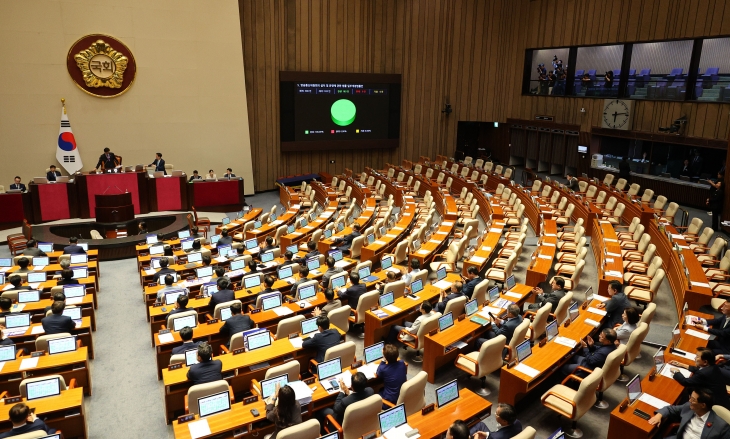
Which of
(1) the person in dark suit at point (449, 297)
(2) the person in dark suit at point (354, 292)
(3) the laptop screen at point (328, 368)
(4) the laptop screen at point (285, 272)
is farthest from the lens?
(4) the laptop screen at point (285, 272)

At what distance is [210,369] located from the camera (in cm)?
603

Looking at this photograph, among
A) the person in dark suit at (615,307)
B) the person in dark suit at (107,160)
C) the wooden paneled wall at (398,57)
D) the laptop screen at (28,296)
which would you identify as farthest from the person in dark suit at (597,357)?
the wooden paneled wall at (398,57)

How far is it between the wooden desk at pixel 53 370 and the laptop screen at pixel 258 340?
6.69 feet

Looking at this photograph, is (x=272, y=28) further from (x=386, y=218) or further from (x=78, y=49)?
(x=386, y=218)

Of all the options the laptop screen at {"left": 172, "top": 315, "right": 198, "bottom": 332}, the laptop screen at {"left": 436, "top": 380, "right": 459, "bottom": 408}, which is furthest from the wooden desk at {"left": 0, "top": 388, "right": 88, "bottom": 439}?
the laptop screen at {"left": 436, "top": 380, "right": 459, "bottom": 408}

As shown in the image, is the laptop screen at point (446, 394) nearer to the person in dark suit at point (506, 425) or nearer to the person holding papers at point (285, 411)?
the person in dark suit at point (506, 425)

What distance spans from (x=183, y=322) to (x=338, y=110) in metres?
15.0

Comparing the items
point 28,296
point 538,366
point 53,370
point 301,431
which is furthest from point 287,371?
point 28,296

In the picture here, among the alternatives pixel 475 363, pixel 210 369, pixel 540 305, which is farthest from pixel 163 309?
pixel 540 305

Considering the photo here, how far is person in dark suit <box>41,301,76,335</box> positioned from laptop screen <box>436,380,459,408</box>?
5.25 meters

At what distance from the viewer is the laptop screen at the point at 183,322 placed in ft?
24.5

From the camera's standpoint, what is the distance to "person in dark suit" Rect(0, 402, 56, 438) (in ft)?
16.0

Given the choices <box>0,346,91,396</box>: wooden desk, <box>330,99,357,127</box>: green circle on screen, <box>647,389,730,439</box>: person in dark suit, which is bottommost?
<box>0,346,91,396</box>: wooden desk

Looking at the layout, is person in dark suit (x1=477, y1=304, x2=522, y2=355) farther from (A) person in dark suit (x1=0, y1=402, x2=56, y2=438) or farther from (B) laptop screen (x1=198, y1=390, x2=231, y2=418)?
(A) person in dark suit (x1=0, y1=402, x2=56, y2=438)
